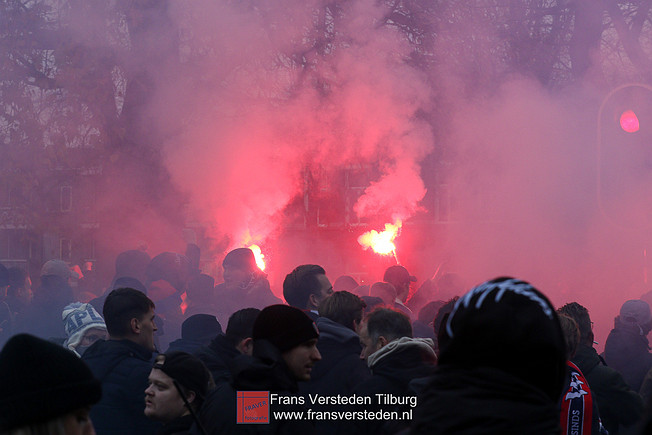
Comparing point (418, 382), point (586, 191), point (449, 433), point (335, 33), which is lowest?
point (418, 382)

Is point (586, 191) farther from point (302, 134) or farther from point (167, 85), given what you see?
point (167, 85)

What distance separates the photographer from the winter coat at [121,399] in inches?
138

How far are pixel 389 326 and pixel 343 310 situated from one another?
1.72 feet

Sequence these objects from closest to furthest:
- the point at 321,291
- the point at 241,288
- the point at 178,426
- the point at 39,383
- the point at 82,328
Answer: the point at 39,383 → the point at 178,426 → the point at 82,328 → the point at 321,291 → the point at 241,288

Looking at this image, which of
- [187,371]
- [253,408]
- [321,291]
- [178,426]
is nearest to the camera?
[253,408]

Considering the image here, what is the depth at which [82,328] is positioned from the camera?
4641 millimetres

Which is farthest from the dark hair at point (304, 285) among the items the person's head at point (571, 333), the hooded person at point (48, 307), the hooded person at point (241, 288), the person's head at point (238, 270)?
the hooded person at point (48, 307)

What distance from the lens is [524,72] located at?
→ 43.2ft

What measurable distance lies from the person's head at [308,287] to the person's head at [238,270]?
8.10 ft

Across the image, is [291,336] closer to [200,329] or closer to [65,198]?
[200,329]

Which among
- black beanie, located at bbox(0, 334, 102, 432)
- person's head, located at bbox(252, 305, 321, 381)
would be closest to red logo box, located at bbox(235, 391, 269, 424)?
person's head, located at bbox(252, 305, 321, 381)

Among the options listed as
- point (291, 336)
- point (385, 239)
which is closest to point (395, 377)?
point (291, 336)

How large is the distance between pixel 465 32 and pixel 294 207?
4325 mm

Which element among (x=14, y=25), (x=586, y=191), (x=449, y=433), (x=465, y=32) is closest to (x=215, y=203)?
(x=14, y=25)
